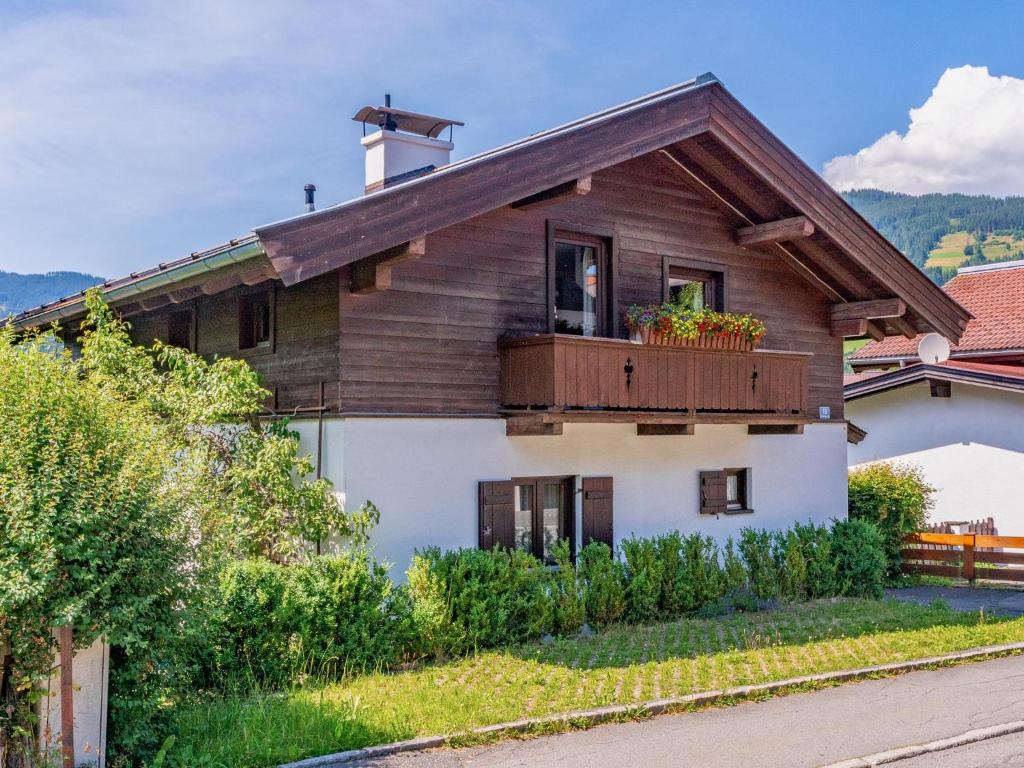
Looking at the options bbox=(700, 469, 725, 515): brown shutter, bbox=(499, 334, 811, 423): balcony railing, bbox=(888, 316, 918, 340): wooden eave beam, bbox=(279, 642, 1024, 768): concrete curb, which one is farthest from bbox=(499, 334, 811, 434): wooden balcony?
bbox=(279, 642, 1024, 768): concrete curb

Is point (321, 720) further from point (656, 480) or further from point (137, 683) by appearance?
point (656, 480)

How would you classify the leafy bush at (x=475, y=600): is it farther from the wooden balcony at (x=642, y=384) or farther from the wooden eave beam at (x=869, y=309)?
the wooden eave beam at (x=869, y=309)

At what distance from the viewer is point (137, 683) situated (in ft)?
23.9

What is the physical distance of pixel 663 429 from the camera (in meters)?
14.9

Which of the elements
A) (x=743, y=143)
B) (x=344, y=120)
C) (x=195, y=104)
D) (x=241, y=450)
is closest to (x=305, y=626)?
(x=241, y=450)

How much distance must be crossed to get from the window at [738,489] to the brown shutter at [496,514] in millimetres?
4590

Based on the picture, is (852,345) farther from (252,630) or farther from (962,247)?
(252,630)

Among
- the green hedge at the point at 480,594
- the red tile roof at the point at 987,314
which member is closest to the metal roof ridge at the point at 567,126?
the green hedge at the point at 480,594

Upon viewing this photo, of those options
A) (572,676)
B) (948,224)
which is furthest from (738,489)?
(948,224)

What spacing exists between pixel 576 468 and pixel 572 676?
14.2 ft

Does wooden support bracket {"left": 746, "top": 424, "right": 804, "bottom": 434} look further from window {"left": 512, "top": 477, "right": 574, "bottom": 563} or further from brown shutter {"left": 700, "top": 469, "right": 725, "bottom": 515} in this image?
window {"left": 512, "top": 477, "right": 574, "bottom": 563}

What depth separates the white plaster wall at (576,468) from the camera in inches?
477

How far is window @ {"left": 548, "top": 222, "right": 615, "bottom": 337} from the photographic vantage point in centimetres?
1409

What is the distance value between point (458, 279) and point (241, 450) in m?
3.42
